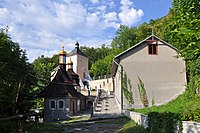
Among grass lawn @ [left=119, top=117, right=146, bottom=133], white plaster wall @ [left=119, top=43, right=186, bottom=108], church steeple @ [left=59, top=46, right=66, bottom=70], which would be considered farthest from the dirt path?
church steeple @ [left=59, top=46, right=66, bottom=70]

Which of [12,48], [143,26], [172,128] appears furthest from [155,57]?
[143,26]

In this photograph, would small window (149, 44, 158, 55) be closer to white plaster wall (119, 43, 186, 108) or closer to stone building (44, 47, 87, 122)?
white plaster wall (119, 43, 186, 108)

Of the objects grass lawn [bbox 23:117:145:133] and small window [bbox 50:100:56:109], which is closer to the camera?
grass lawn [bbox 23:117:145:133]

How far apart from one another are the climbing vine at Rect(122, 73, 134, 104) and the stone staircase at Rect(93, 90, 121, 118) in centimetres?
174

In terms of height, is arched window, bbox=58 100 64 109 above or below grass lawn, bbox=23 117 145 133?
above

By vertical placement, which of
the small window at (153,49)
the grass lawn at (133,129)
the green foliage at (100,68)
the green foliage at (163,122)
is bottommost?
the grass lawn at (133,129)

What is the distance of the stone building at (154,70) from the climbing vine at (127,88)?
5.6 inches

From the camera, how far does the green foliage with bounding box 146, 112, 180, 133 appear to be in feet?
28.8

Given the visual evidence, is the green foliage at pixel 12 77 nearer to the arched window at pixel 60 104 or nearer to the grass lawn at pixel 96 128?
the grass lawn at pixel 96 128

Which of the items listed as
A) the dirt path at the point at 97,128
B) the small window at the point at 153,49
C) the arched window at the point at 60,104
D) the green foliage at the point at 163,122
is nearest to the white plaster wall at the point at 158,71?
the small window at the point at 153,49

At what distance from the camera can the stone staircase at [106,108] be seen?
917 inches

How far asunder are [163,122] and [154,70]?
15.5 m

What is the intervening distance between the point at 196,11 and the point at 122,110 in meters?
19.9

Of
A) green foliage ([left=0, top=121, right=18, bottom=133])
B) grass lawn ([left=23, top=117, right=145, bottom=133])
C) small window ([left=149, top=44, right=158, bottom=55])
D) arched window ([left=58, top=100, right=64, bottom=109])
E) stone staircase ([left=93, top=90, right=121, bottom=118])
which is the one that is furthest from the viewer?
arched window ([left=58, top=100, right=64, bottom=109])
